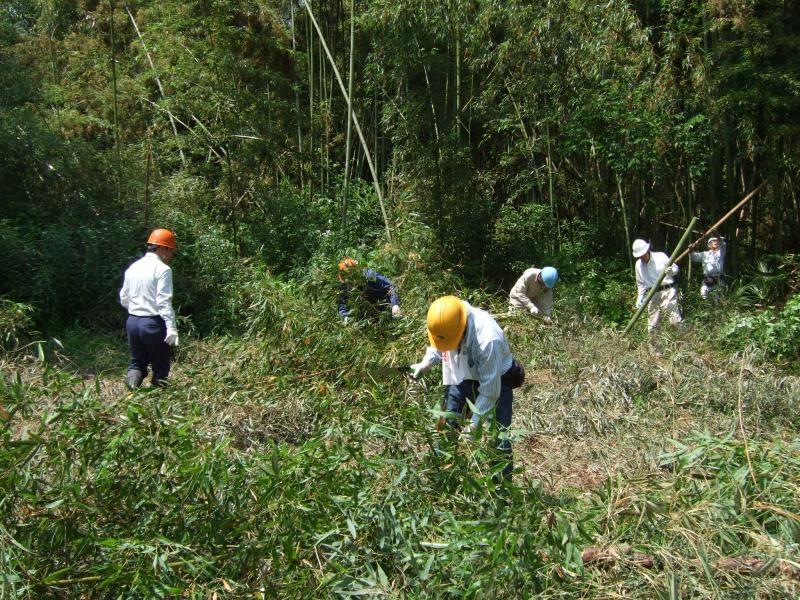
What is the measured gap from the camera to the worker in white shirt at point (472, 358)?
354cm

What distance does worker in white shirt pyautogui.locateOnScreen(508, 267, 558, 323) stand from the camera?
6391mm

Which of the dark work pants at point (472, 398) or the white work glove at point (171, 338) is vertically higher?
the dark work pants at point (472, 398)

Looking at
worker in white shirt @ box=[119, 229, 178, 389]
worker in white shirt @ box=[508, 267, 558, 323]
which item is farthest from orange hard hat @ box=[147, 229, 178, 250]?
worker in white shirt @ box=[508, 267, 558, 323]

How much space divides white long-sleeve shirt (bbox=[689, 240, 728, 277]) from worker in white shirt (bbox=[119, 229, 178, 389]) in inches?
227

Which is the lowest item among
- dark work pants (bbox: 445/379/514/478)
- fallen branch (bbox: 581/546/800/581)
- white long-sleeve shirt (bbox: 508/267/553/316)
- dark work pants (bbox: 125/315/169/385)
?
white long-sleeve shirt (bbox: 508/267/553/316)

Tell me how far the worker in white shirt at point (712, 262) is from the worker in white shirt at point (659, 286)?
1.07 metres

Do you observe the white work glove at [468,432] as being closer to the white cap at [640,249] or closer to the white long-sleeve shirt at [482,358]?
the white long-sleeve shirt at [482,358]

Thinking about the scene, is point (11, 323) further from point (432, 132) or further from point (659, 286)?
point (659, 286)

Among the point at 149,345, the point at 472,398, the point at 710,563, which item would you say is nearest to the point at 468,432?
the point at 472,398

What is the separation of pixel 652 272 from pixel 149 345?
4.66 m

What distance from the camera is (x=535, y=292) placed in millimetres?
6621

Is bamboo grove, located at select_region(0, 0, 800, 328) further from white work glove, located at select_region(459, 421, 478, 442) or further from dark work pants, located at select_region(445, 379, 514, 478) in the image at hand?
white work glove, located at select_region(459, 421, 478, 442)

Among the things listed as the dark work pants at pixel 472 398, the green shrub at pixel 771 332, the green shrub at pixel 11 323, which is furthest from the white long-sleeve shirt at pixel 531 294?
the green shrub at pixel 11 323

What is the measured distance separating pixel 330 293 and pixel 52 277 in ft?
11.9
